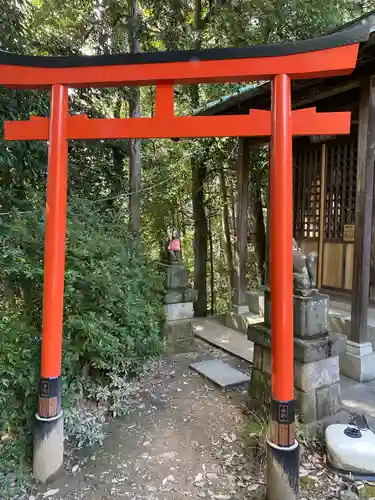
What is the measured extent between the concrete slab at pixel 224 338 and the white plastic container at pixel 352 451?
210cm

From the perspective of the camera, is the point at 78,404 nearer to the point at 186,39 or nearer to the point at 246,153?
the point at 246,153

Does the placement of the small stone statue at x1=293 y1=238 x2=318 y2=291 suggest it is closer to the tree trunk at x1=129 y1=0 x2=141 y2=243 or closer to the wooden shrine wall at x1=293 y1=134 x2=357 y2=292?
the wooden shrine wall at x1=293 y1=134 x2=357 y2=292

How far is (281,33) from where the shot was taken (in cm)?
631

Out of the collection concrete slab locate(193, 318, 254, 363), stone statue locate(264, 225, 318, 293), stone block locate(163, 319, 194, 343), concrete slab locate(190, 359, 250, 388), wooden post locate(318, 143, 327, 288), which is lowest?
concrete slab locate(190, 359, 250, 388)

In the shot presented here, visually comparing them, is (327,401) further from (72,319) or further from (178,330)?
(178,330)

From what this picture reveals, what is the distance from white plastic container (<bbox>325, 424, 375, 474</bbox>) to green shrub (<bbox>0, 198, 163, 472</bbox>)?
6.44 ft

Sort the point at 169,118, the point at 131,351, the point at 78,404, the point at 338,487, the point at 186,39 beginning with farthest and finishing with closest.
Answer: the point at 186,39
the point at 131,351
the point at 78,404
the point at 169,118
the point at 338,487

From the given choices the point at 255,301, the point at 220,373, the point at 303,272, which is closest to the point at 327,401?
the point at 303,272

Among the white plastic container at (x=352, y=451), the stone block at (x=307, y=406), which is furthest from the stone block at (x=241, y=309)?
the white plastic container at (x=352, y=451)

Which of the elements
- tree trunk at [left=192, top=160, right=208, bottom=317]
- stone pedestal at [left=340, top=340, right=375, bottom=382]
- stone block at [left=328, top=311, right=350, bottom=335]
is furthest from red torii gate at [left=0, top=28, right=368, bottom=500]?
tree trunk at [left=192, top=160, right=208, bottom=317]

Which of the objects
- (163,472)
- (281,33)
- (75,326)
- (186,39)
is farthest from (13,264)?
(281,33)

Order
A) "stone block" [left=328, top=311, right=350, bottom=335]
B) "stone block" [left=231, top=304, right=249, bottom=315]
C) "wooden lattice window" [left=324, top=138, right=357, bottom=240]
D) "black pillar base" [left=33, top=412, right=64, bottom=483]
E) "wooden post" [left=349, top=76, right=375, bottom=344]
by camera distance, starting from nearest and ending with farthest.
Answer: "black pillar base" [left=33, top=412, right=64, bottom=483], "wooden post" [left=349, top=76, right=375, bottom=344], "stone block" [left=328, top=311, right=350, bottom=335], "wooden lattice window" [left=324, top=138, right=357, bottom=240], "stone block" [left=231, top=304, right=249, bottom=315]

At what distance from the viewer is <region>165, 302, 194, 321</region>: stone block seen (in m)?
5.55

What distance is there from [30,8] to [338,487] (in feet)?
24.3
